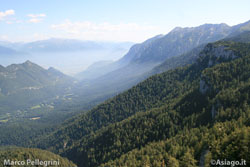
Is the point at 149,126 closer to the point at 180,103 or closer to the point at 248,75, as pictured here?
the point at 180,103

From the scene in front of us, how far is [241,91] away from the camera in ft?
365

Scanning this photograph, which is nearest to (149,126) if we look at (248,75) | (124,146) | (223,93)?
(124,146)

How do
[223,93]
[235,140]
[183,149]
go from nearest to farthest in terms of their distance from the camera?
[235,140] → [183,149] → [223,93]

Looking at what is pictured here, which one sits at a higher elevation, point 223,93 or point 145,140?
point 223,93

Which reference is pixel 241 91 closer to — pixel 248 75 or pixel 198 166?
pixel 248 75

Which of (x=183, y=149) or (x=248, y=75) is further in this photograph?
(x=248, y=75)

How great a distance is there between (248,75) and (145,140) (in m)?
88.3

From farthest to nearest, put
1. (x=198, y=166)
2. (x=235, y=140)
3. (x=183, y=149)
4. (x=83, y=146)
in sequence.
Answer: (x=83, y=146) → (x=183, y=149) → (x=198, y=166) → (x=235, y=140)

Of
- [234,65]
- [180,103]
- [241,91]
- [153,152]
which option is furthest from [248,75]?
[153,152]

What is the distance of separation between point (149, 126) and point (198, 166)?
269 feet

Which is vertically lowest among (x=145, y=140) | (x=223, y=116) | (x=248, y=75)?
(x=145, y=140)

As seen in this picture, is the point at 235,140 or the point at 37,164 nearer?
the point at 235,140

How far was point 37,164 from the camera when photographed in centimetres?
13012

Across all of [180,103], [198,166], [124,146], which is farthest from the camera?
[180,103]
